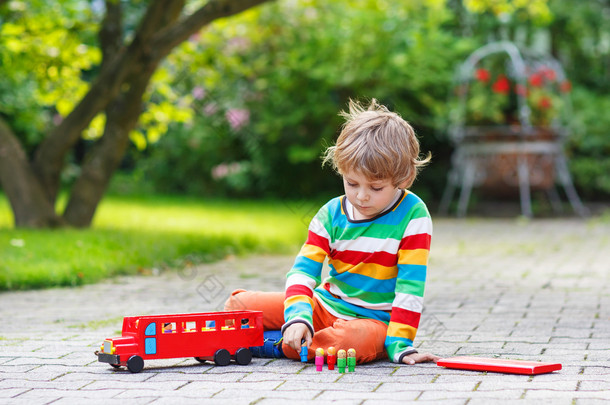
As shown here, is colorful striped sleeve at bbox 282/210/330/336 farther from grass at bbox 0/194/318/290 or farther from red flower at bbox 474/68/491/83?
red flower at bbox 474/68/491/83

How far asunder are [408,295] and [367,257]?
220 mm

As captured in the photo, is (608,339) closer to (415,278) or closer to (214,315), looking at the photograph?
(415,278)

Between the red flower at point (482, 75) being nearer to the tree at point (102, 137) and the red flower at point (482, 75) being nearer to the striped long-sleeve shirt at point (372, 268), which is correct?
the tree at point (102, 137)

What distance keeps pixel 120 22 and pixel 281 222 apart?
10.2 feet

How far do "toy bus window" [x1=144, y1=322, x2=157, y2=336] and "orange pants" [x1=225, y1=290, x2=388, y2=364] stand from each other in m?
0.53

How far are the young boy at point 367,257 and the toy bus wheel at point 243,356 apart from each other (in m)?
0.16

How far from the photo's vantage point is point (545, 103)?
40.2 ft

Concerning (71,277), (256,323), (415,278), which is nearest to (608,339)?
(415,278)

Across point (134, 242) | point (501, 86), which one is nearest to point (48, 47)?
point (134, 242)

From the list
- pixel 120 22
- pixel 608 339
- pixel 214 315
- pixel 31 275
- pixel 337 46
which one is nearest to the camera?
pixel 214 315

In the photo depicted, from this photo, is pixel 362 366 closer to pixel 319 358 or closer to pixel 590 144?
pixel 319 358

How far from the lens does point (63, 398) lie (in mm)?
2734

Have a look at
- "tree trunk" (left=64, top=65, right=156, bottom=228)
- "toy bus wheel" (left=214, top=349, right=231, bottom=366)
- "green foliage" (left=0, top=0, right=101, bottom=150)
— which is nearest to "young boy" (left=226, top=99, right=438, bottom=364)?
"toy bus wheel" (left=214, top=349, right=231, bottom=366)

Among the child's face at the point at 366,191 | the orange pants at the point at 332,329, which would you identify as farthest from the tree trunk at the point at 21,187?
the child's face at the point at 366,191
